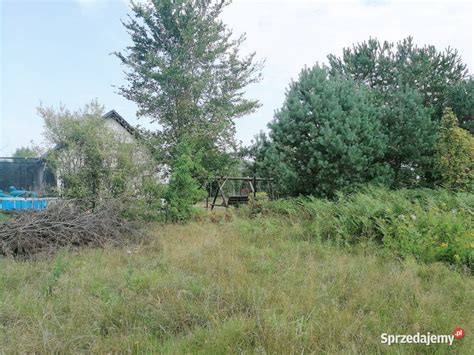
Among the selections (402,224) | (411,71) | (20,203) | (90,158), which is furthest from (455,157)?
(20,203)

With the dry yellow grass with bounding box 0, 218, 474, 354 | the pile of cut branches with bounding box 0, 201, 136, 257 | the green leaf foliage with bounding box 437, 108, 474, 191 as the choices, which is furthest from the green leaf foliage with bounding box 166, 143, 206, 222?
the green leaf foliage with bounding box 437, 108, 474, 191

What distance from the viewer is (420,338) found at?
2541 mm

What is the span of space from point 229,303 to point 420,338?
5.52 feet

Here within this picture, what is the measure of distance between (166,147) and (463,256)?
29.5 feet

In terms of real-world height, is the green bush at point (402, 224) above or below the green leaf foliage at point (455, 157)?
below

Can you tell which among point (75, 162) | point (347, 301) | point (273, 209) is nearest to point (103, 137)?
point (75, 162)

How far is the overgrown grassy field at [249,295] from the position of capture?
8.20 ft

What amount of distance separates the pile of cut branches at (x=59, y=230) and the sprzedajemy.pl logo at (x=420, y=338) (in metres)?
4.74

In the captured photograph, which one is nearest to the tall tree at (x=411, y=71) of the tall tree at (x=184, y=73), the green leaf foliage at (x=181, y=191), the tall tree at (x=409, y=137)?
the tall tree at (x=409, y=137)

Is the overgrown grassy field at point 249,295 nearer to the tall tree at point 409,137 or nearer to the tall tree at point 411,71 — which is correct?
the tall tree at point 409,137

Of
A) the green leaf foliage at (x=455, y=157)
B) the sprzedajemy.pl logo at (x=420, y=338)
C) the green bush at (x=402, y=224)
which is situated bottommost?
the sprzedajemy.pl logo at (x=420, y=338)

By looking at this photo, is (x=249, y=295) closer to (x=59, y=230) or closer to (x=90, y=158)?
(x=59, y=230)

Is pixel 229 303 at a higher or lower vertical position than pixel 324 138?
lower

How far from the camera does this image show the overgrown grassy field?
8.20 ft
